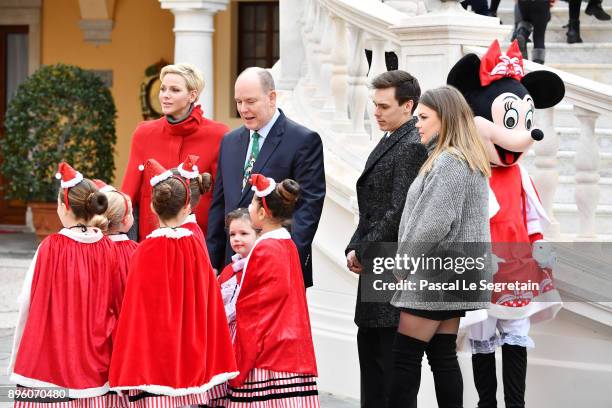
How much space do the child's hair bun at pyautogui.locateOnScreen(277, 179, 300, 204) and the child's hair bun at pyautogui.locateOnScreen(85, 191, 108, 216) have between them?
0.71 metres

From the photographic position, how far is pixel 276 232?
5.10 metres

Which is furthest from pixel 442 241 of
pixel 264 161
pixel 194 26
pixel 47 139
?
pixel 47 139

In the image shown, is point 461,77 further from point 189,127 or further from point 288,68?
point 288,68

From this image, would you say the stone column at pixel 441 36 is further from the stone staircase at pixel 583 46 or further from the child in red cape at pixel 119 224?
the stone staircase at pixel 583 46

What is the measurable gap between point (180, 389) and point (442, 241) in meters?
1.18

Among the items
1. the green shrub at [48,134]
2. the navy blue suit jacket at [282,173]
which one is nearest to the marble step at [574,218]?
the navy blue suit jacket at [282,173]

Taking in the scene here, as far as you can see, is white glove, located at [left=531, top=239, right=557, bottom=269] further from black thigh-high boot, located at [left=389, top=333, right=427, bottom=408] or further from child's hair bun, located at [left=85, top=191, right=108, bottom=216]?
child's hair bun, located at [left=85, top=191, right=108, bottom=216]

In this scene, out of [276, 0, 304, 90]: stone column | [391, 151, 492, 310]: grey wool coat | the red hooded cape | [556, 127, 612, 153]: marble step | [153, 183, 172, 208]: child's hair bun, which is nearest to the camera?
[391, 151, 492, 310]: grey wool coat

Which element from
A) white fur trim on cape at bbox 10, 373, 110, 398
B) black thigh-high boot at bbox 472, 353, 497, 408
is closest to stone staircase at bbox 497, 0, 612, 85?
black thigh-high boot at bbox 472, 353, 497, 408

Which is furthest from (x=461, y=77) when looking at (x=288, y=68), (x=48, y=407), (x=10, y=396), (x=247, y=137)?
(x=288, y=68)

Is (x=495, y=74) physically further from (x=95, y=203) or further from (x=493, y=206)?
(x=95, y=203)

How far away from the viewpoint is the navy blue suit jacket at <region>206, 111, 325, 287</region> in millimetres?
5391

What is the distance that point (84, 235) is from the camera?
5.03 metres

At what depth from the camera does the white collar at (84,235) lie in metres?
5.02
